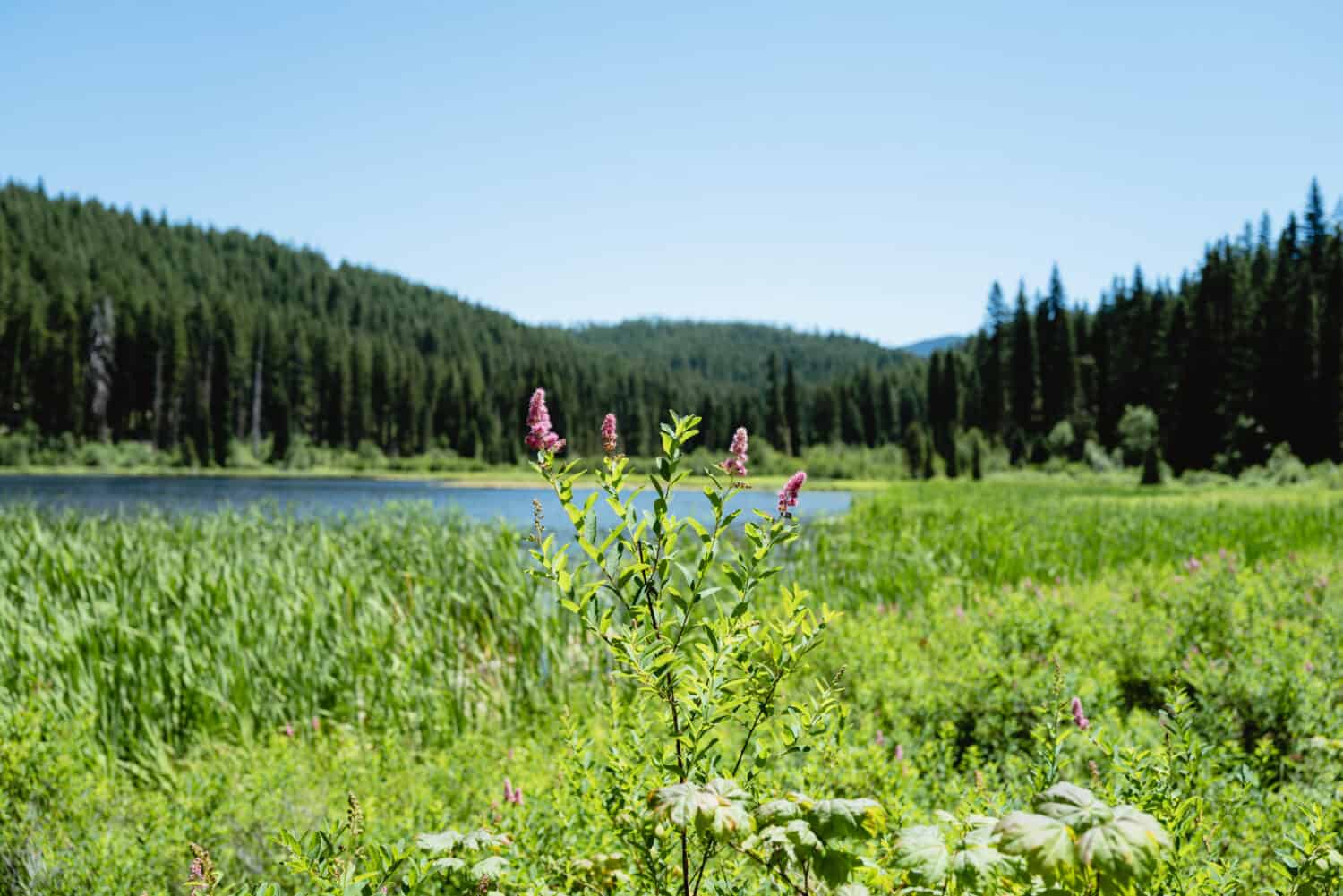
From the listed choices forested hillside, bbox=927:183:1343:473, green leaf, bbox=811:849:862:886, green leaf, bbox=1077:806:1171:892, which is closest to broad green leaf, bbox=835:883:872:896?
green leaf, bbox=811:849:862:886

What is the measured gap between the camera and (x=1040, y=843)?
3.75ft

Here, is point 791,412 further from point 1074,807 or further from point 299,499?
point 1074,807

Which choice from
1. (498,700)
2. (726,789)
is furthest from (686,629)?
(498,700)

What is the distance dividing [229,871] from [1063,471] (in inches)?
2142

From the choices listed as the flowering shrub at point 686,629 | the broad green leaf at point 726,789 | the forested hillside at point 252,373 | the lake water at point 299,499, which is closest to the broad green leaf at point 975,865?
the flowering shrub at point 686,629

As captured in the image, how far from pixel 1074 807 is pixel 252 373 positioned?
10299 cm

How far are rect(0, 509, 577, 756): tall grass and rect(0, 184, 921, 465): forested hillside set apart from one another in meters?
76.0

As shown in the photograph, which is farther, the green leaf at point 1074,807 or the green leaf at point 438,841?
the green leaf at point 438,841

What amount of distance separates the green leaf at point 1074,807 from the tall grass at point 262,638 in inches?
227

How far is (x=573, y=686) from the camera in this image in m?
7.43

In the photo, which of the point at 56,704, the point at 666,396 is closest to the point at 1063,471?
the point at 56,704

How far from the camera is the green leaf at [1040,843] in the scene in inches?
43.9

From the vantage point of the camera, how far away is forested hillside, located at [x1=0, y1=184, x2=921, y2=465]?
78.2 m

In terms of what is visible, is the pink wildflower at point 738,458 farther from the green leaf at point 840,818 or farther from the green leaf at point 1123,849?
the green leaf at point 1123,849
